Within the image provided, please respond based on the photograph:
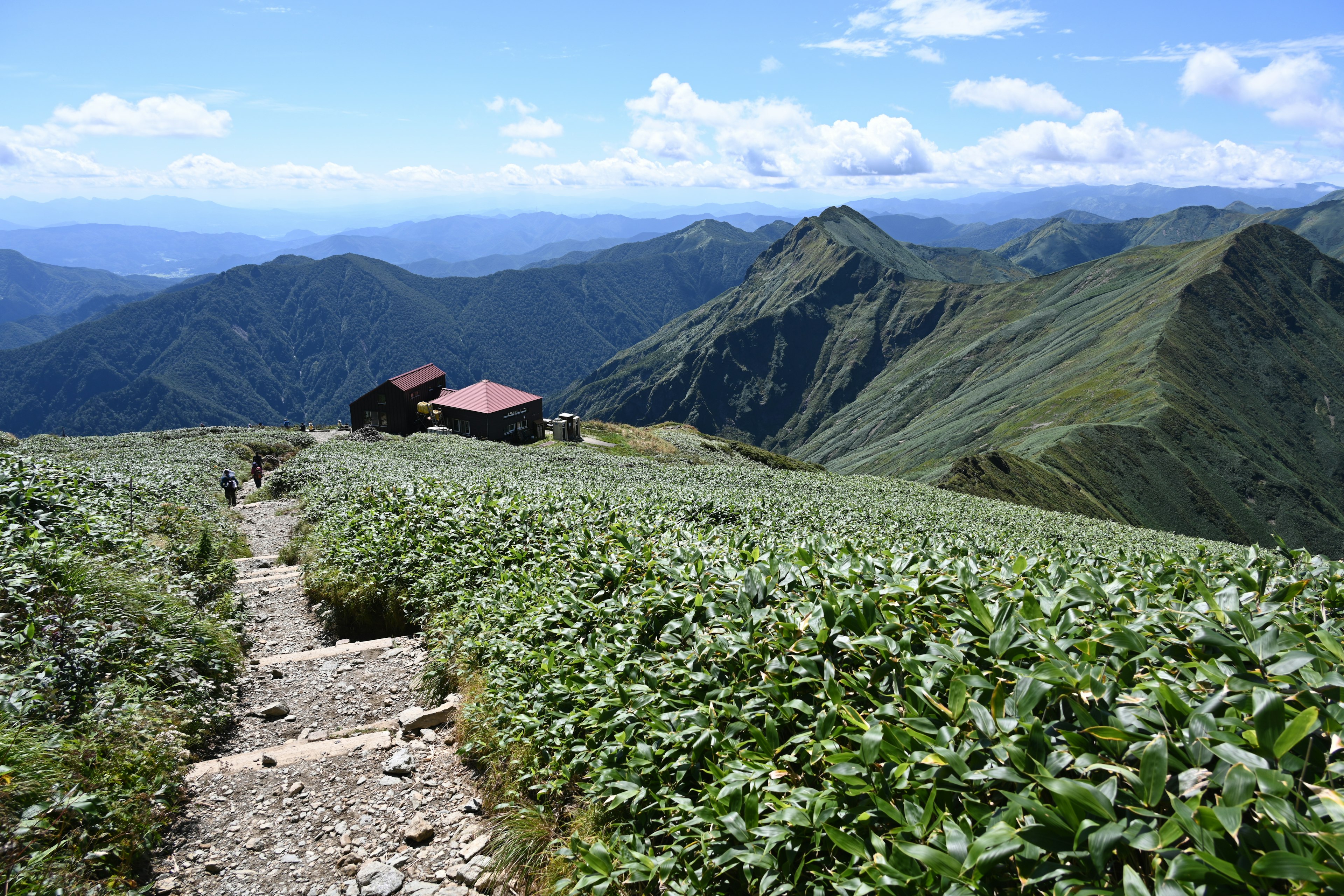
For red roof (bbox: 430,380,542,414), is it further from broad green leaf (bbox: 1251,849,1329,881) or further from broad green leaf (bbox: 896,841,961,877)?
broad green leaf (bbox: 1251,849,1329,881)

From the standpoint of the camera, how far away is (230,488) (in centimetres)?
2817

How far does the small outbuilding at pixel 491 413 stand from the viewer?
7094 cm

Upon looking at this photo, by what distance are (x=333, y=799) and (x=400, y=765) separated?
24.7 inches

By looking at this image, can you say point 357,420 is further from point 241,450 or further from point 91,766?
point 91,766

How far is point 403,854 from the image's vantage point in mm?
5562

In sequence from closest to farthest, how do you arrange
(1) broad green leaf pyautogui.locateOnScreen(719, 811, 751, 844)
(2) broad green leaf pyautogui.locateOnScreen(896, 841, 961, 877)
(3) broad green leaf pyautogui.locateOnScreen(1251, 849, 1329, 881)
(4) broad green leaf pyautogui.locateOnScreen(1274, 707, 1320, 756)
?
(3) broad green leaf pyautogui.locateOnScreen(1251, 849, 1329, 881) < (4) broad green leaf pyautogui.locateOnScreen(1274, 707, 1320, 756) < (2) broad green leaf pyautogui.locateOnScreen(896, 841, 961, 877) < (1) broad green leaf pyautogui.locateOnScreen(719, 811, 751, 844)

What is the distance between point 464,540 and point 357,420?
261 ft

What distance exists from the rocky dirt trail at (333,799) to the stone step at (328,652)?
23 centimetres

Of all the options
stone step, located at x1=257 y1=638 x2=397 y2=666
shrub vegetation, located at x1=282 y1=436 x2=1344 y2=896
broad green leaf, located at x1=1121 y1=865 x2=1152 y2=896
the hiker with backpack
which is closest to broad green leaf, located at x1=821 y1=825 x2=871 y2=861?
shrub vegetation, located at x1=282 y1=436 x2=1344 y2=896

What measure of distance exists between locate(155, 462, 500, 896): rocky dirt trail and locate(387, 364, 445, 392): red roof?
75251 millimetres

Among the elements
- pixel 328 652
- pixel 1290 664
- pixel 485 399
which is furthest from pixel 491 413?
pixel 1290 664

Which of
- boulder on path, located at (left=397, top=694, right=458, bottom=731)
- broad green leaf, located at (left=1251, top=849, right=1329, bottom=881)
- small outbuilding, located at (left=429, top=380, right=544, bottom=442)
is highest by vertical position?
broad green leaf, located at (left=1251, top=849, right=1329, bottom=881)

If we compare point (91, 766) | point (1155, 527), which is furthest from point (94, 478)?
point (1155, 527)

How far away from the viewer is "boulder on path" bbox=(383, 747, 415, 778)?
666 centimetres
